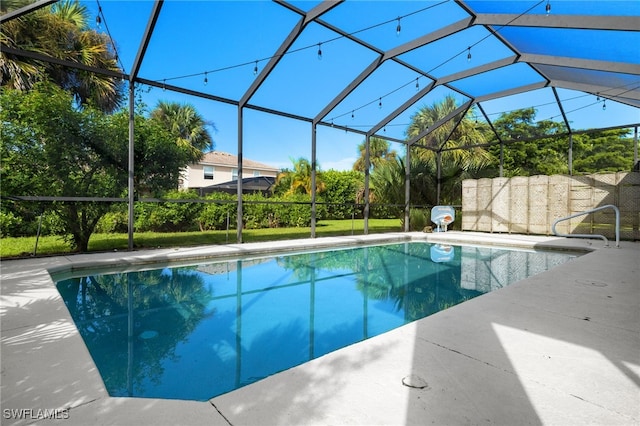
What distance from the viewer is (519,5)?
17.3 ft

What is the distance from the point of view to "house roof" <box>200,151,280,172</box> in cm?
2162

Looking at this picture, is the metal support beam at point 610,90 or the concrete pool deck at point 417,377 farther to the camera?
the metal support beam at point 610,90

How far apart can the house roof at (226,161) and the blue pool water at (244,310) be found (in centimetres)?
1588

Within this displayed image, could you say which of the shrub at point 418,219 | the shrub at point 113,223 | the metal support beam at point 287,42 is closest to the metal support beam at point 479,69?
the metal support beam at point 287,42

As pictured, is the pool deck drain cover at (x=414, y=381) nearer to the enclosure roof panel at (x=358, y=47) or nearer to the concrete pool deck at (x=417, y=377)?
the concrete pool deck at (x=417, y=377)

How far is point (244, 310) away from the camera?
3996 mm

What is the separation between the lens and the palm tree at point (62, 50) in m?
7.16

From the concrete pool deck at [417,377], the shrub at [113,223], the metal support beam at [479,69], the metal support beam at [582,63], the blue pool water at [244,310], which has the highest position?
the metal support beam at [479,69]

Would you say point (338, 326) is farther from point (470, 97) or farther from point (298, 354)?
point (470, 97)

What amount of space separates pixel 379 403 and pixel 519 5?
627cm

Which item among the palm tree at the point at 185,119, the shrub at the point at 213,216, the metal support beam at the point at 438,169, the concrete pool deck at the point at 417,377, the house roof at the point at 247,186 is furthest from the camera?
the palm tree at the point at 185,119

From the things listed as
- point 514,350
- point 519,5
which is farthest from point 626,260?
point 514,350

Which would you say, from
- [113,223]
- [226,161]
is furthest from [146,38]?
[226,161]

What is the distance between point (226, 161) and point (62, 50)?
14.3 m
